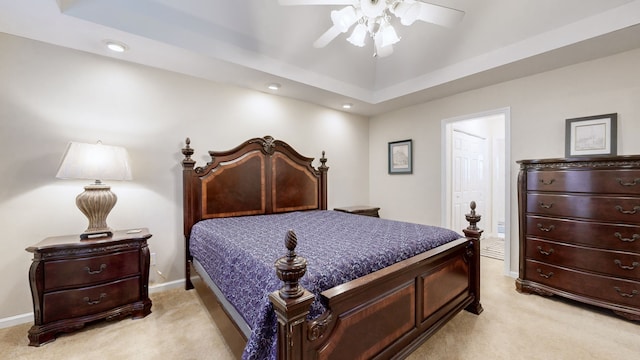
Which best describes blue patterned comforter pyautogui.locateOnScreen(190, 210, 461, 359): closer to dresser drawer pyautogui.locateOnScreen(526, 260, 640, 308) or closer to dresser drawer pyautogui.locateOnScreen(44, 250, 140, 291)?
dresser drawer pyautogui.locateOnScreen(44, 250, 140, 291)

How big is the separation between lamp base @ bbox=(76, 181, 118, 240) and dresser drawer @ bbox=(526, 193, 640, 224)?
13.5 feet

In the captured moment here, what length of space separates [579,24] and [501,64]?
0.62 m

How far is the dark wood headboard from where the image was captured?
2.91 metres

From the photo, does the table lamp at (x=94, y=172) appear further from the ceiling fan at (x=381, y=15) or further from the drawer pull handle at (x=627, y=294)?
the drawer pull handle at (x=627, y=294)

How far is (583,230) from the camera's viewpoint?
2.41 m

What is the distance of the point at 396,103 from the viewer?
416 cm

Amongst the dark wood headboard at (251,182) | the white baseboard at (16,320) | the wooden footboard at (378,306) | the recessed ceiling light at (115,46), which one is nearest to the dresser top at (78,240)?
the dark wood headboard at (251,182)

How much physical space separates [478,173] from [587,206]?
2776 millimetres

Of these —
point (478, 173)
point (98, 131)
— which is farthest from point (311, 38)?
point (478, 173)

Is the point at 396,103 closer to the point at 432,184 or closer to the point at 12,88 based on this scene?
the point at 432,184

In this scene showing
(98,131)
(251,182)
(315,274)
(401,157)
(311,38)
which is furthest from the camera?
(401,157)

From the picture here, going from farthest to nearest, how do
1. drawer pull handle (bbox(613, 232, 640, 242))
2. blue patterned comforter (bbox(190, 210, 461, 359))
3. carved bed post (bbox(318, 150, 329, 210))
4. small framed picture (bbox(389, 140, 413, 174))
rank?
small framed picture (bbox(389, 140, 413, 174)) → carved bed post (bbox(318, 150, 329, 210)) → drawer pull handle (bbox(613, 232, 640, 242)) → blue patterned comforter (bbox(190, 210, 461, 359))

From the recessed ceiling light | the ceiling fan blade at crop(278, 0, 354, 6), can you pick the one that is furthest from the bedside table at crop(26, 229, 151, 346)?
the ceiling fan blade at crop(278, 0, 354, 6)

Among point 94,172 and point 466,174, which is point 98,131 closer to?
point 94,172
